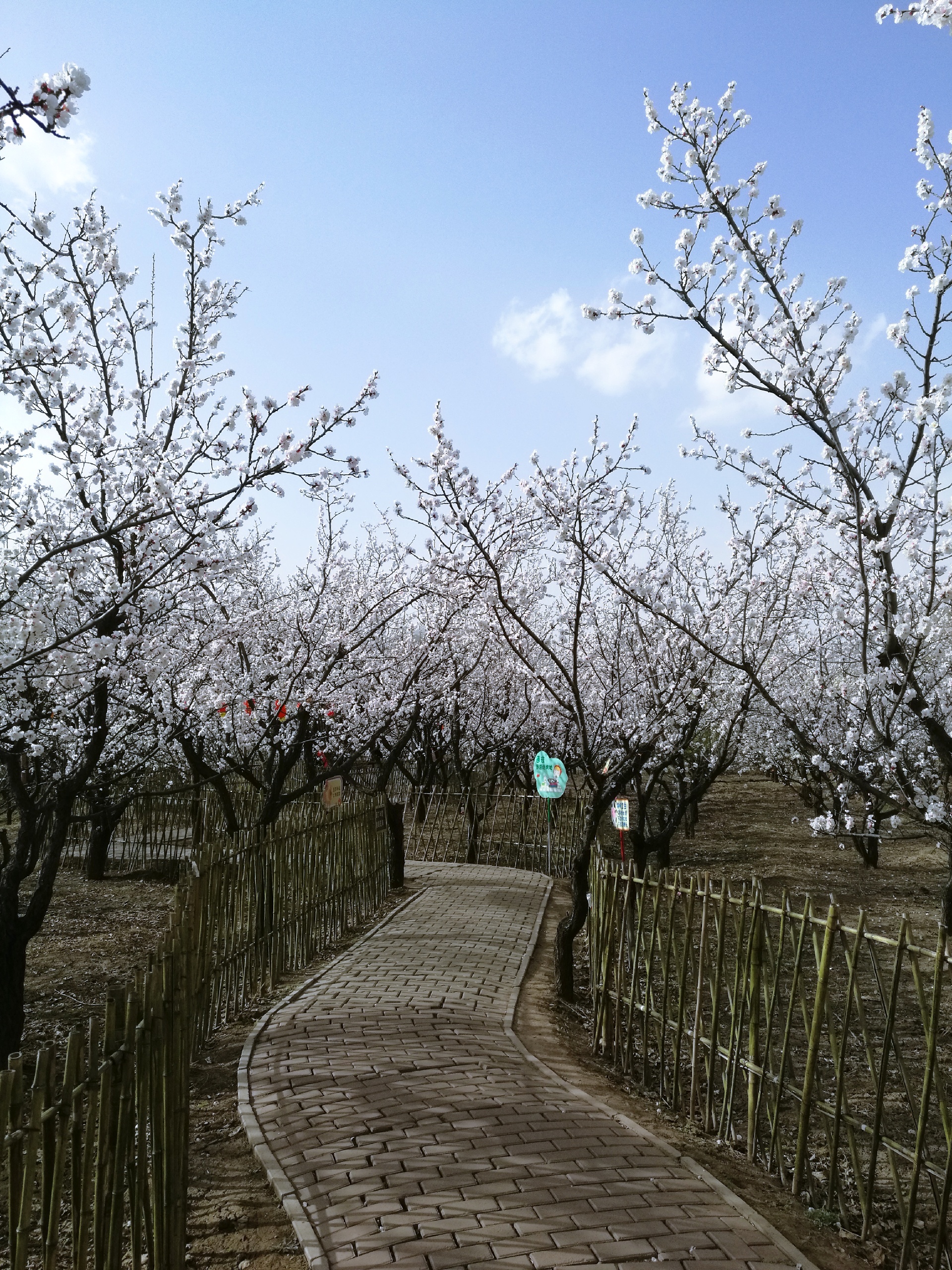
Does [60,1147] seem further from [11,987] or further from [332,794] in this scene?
[332,794]

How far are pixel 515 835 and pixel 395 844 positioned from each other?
4884mm

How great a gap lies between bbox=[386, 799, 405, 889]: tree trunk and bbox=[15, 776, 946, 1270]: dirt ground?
0.35 meters

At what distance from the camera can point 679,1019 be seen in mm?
6270

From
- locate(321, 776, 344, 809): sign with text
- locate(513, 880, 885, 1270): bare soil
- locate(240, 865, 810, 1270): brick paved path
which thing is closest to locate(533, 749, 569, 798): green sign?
locate(321, 776, 344, 809): sign with text

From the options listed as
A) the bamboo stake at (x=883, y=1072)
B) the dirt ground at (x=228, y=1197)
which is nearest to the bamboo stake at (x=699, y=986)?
the bamboo stake at (x=883, y=1072)

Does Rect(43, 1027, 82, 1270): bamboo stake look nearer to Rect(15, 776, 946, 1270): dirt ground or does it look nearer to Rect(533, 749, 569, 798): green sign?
Rect(15, 776, 946, 1270): dirt ground

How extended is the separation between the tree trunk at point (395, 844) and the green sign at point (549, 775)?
2124 millimetres

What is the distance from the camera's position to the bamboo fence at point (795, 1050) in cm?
453

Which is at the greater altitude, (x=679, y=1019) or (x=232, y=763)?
(x=232, y=763)

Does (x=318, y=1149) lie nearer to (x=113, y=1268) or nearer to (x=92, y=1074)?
(x=113, y=1268)

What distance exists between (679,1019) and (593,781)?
12.0 ft

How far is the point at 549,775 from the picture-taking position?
1352cm

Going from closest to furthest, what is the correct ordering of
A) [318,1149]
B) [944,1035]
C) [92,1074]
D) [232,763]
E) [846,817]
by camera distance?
[92,1074], [318,1149], [944,1035], [846,817], [232,763]

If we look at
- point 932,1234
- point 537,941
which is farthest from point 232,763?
point 932,1234
